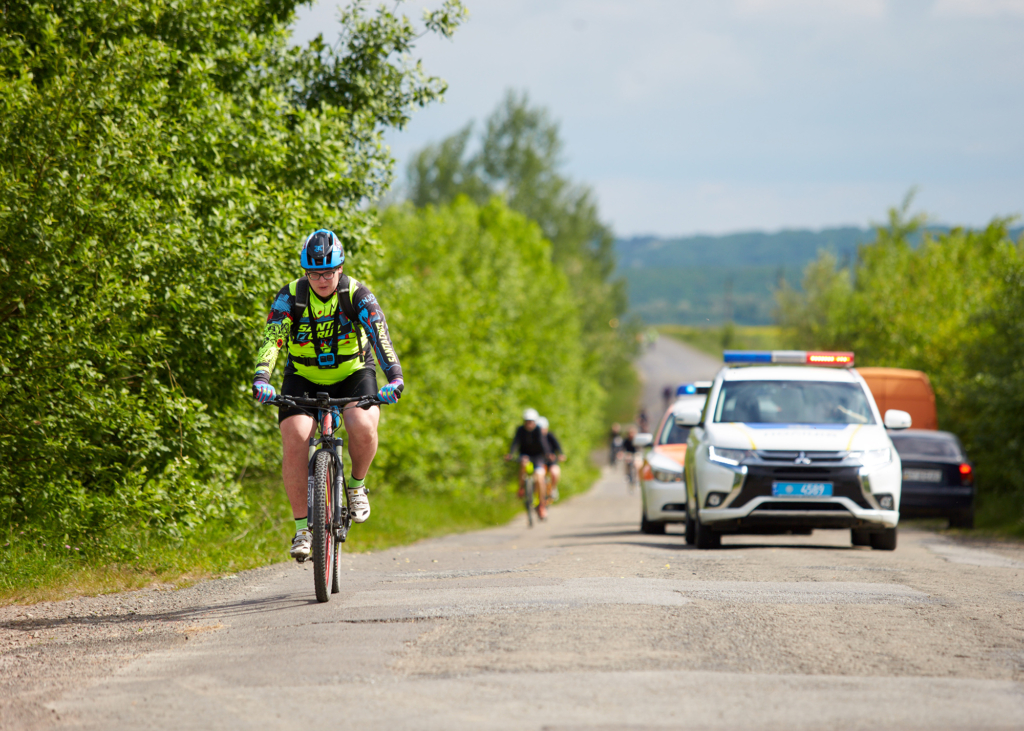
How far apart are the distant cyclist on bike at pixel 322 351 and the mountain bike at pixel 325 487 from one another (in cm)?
8

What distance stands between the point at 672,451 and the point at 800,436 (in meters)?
5.28

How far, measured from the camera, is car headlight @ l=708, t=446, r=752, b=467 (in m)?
11.7

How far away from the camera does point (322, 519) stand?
7.54 metres

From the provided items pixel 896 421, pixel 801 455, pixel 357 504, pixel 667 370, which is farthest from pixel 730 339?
pixel 357 504

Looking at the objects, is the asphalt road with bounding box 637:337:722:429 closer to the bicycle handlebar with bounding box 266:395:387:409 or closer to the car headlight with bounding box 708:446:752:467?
the car headlight with bounding box 708:446:752:467

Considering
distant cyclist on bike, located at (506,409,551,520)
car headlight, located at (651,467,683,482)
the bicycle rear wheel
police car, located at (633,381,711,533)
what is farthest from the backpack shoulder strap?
distant cyclist on bike, located at (506,409,551,520)

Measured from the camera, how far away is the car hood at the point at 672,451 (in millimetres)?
16766

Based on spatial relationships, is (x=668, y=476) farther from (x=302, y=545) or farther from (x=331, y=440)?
(x=302, y=545)

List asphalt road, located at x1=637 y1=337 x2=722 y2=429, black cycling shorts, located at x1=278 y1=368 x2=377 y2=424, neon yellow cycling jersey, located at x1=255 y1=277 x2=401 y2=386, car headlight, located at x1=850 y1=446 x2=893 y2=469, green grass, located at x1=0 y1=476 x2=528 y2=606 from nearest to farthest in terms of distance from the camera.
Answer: neon yellow cycling jersey, located at x1=255 y1=277 x2=401 y2=386 → black cycling shorts, located at x1=278 y1=368 x2=377 y2=424 → green grass, located at x1=0 y1=476 x2=528 y2=606 → car headlight, located at x1=850 y1=446 x2=893 y2=469 → asphalt road, located at x1=637 y1=337 x2=722 y2=429

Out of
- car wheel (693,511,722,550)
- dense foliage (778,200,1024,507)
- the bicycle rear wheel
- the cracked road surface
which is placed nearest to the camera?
the cracked road surface

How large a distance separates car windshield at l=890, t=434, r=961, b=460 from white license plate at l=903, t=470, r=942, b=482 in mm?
→ 299

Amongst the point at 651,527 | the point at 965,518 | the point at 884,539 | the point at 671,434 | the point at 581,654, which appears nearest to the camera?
the point at 581,654

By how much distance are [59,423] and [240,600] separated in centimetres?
292

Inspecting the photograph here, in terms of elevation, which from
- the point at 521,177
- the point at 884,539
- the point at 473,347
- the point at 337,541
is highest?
the point at 521,177
